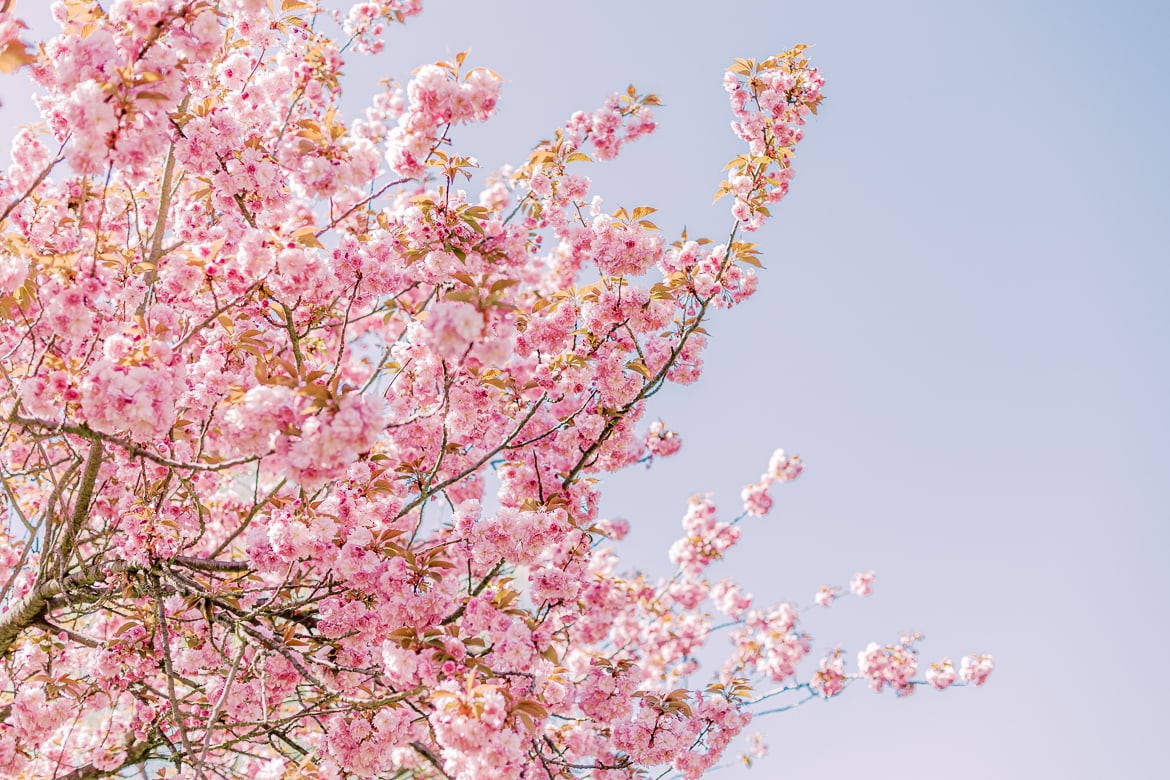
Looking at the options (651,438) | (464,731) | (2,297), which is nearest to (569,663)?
(651,438)

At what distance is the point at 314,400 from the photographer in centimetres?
222

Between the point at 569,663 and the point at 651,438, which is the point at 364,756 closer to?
the point at 651,438

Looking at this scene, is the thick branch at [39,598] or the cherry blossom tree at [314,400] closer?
the cherry blossom tree at [314,400]

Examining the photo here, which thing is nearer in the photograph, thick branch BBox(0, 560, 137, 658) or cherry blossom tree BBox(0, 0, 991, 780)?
cherry blossom tree BBox(0, 0, 991, 780)

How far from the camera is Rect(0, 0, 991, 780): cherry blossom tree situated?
240 centimetres

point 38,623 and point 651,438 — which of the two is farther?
point 651,438

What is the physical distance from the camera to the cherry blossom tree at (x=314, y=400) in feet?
7.89

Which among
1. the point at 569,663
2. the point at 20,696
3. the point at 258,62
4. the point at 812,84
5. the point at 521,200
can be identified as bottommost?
the point at 20,696

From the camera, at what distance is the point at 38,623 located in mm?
3770

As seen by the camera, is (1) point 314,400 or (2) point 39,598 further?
(2) point 39,598

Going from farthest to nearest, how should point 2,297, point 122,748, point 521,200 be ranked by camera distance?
point 122,748, point 521,200, point 2,297

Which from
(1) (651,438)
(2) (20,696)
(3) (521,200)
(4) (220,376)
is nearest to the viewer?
(4) (220,376)

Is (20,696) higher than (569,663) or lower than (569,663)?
lower

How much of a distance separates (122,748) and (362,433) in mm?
3482
